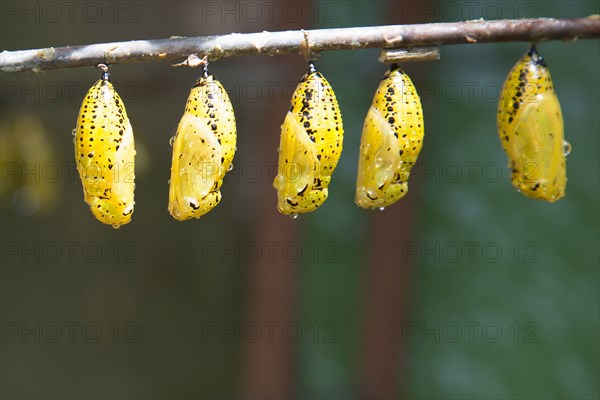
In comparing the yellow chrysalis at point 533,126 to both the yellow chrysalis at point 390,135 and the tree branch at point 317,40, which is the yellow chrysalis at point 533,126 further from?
the yellow chrysalis at point 390,135

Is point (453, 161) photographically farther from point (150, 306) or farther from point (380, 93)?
point (150, 306)

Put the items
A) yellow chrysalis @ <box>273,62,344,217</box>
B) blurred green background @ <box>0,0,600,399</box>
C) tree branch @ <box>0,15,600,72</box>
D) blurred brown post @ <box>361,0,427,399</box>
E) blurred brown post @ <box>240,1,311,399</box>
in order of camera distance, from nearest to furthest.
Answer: tree branch @ <box>0,15,600,72</box> → yellow chrysalis @ <box>273,62,344,217</box> → blurred green background @ <box>0,0,600,399</box> → blurred brown post @ <box>361,0,427,399</box> → blurred brown post @ <box>240,1,311,399</box>

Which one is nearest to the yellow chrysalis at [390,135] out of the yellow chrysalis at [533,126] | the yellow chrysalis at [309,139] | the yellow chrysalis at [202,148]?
the yellow chrysalis at [309,139]


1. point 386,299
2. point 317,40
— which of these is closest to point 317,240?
point 386,299

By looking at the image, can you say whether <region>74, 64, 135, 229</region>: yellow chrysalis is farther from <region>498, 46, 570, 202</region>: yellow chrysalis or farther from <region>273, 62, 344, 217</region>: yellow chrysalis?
<region>498, 46, 570, 202</region>: yellow chrysalis

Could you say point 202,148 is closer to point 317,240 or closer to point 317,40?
point 317,40

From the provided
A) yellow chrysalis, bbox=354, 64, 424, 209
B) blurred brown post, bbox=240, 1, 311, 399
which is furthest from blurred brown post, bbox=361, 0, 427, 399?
yellow chrysalis, bbox=354, 64, 424, 209

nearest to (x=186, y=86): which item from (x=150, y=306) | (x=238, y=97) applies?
(x=238, y=97)
